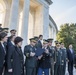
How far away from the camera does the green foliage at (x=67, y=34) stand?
24244 millimetres

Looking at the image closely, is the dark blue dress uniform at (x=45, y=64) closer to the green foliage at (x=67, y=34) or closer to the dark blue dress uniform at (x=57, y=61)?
the dark blue dress uniform at (x=57, y=61)

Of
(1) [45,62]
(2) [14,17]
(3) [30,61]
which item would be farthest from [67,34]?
(3) [30,61]

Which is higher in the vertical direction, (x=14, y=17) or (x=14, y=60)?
(x=14, y=17)

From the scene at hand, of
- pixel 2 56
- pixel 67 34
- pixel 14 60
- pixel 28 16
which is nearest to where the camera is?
pixel 2 56

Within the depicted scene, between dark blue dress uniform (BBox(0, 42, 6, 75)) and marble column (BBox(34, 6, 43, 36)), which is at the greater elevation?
marble column (BBox(34, 6, 43, 36))

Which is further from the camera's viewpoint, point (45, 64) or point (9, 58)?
point (45, 64)

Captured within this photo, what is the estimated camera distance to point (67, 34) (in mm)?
25312

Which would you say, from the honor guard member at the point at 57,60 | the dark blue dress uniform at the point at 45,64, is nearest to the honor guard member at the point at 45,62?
the dark blue dress uniform at the point at 45,64

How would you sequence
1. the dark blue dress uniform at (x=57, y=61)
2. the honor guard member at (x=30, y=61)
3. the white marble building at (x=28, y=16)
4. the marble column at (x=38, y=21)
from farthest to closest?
the marble column at (x=38, y=21), the white marble building at (x=28, y=16), the dark blue dress uniform at (x=57, y=61), the honor guard member at (x=30, y=61)

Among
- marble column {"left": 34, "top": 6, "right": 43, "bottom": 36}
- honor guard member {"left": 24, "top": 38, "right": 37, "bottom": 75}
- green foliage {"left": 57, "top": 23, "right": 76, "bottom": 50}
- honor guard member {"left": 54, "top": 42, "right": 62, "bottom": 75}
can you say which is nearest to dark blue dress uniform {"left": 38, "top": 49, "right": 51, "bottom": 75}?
honor guard member {"left": 24, "top": 38, "right": 37, "bottom": 75}

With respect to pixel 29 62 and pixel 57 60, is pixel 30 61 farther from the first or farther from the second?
pixel 57 60

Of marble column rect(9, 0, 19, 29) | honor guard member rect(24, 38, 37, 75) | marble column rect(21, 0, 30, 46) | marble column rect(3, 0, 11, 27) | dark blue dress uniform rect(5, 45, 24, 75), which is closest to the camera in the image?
dark blue dress uniform rect(5, 45, 24, 75)

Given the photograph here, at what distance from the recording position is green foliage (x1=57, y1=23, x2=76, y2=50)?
24244mm

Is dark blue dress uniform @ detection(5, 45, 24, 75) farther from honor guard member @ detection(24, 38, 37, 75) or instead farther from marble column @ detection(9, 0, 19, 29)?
marble column @ detection(9, 0, 19, 29)
